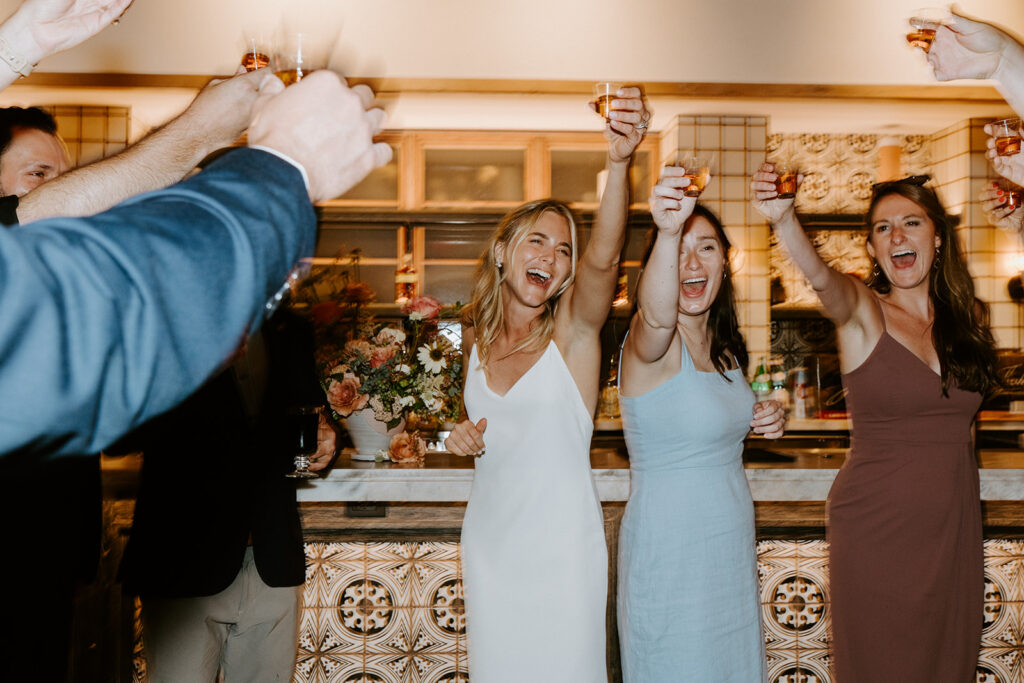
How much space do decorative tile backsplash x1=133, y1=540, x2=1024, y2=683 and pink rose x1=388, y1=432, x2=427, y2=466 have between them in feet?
0.89

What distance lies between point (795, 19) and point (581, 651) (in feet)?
11.6

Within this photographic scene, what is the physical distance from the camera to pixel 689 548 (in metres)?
1.85

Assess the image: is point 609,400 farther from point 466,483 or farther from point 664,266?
point 664,266

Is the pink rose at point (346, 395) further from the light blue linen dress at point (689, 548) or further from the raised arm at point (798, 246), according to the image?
the raised arm at point (798, 246)

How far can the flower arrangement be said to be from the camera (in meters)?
2.59

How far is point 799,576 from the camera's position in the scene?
244cm

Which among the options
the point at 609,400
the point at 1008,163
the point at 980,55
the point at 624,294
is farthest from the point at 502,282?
the point at 624,294

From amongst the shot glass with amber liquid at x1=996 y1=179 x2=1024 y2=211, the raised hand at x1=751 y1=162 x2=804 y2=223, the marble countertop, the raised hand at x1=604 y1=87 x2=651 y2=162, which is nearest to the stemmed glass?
the marble countertop

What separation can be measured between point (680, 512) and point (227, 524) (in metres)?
1.12

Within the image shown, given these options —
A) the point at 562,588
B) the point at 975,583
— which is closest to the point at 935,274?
the point at 975,583

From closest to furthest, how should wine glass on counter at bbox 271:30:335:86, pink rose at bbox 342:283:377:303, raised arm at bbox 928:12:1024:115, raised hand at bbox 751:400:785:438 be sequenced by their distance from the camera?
wine glass on counter at bbox 271:30:335:86
raised arm at bbox 928:12:1024:115
raised hand at bbox 751:400:785:438
pink rose at bbox 342:283:377:303

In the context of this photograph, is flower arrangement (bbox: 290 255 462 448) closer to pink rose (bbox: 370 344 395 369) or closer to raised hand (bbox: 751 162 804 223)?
pink rose (bbox: 370 344 395 369)

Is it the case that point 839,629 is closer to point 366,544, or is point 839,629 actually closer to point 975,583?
point 975,583

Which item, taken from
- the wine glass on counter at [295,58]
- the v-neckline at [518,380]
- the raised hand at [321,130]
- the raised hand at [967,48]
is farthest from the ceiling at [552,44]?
the raised hand at [321,130]
